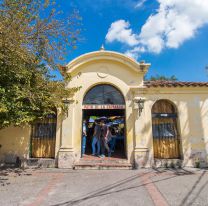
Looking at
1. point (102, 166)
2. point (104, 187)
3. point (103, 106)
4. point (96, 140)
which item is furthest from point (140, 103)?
point (104, 187)

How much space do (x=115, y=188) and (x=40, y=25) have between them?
22.2ft

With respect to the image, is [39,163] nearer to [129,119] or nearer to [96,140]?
[96,140]

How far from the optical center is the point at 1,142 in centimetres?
911

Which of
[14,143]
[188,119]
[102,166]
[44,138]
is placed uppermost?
[188,119]

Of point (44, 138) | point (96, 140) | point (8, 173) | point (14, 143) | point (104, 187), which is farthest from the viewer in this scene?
point (96, 140)

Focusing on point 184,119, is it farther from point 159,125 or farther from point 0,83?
point 0,83

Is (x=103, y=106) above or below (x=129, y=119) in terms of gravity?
above

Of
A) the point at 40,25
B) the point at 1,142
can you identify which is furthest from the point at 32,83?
the point at 1,142

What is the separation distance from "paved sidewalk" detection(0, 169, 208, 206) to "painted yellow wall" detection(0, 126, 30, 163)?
0.99m

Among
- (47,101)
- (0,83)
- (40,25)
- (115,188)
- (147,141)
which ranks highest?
(40,25)

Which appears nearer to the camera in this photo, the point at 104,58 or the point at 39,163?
the point at 39,163

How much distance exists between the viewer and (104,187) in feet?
19.4

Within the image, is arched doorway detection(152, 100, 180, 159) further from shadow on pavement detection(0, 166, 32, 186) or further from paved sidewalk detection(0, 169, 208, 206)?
shadow on pavement detection(0, 166, 32, 186)

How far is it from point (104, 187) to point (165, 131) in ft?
15.5
